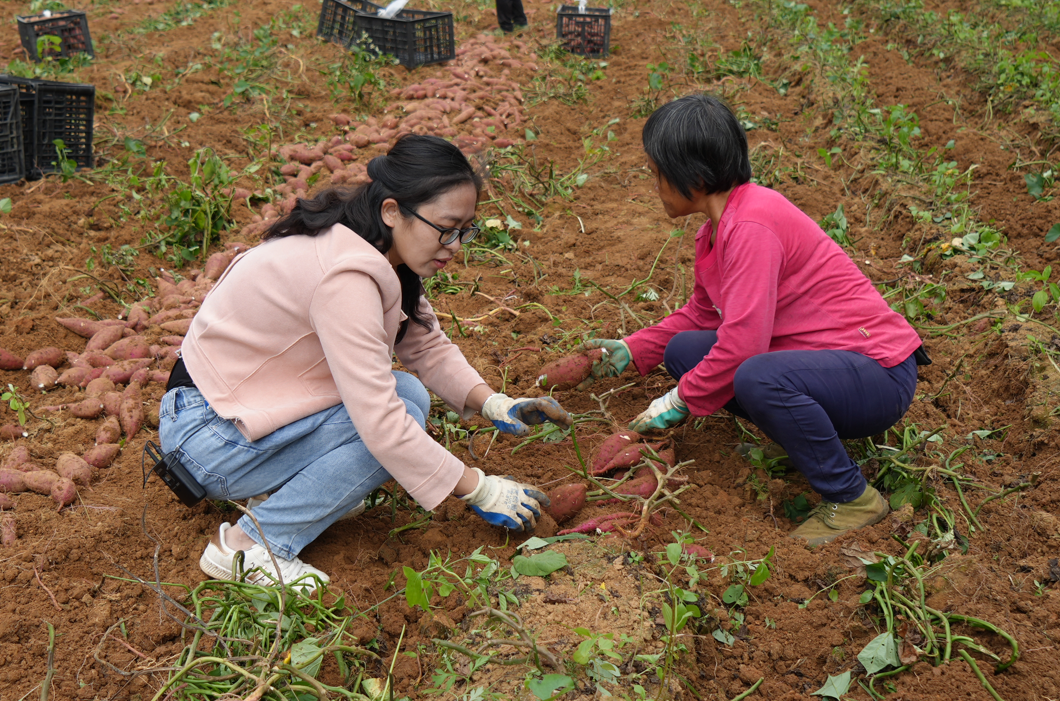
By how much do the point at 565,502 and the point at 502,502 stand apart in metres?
0.22

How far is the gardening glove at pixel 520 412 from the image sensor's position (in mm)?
2139

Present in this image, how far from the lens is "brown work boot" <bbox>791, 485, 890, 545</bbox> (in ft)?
6.73

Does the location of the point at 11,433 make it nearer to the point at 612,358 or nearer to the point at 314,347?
the point at 314,347

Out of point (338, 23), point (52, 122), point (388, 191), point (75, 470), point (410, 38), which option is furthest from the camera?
point (338, 23)

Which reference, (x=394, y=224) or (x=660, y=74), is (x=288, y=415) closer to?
(x=394, y=224)

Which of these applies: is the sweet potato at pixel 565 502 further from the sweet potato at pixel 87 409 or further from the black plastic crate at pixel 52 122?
the black plastic crate at pixel 52 122

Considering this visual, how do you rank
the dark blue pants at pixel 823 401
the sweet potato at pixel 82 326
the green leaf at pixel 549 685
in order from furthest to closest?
the sweet potato at pixel 82 326, the dark blue pants at pixel 823 401, the green leaf at pixel 549 685

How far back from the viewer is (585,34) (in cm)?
627

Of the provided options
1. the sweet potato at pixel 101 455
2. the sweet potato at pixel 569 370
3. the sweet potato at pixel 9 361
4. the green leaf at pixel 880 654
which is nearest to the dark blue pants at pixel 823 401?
the green leaf at pixel 880 654

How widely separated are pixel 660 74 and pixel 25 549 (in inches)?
187

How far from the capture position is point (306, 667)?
5.17 feet

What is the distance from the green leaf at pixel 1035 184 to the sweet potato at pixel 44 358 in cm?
419

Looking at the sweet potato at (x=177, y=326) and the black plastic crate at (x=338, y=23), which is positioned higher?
the black plastic crate at (x=338, y=23)

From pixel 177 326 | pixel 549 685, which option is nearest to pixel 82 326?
pixel 177 326
